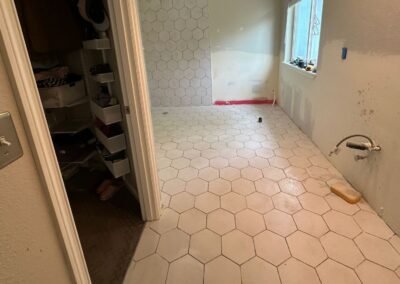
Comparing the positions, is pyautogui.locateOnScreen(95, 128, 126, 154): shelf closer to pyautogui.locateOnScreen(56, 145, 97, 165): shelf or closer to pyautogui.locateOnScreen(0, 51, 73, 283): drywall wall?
pyautogui.locateOnScreen(56, 145, 97, 165): shelf

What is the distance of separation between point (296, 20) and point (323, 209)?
110 inches

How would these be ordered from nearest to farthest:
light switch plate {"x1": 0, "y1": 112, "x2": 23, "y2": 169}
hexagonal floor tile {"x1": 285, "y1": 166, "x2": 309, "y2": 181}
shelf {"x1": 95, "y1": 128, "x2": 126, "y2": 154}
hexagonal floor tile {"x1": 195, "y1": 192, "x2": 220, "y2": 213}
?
light switch plate {"x1": 0, "y1": 112, "x2": 23, "y2": 169}
shelf {"x1": 95, "y1": 128, "x2": 126, "y2": 154}
hexagonal floor tile {"x1": 195, "y1": 192, "x2": 220, "y2": 213}
hexagonal floor tile {"x1": 285, "y1": 166, "x2": 309, "y2": 181}

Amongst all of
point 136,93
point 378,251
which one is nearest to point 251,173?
point 378,251

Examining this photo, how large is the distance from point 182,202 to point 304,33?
109 inches

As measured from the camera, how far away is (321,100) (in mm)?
2428

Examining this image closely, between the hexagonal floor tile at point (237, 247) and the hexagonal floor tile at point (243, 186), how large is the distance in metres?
0.43

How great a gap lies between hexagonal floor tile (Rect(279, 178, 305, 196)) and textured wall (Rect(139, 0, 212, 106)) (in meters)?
2.57

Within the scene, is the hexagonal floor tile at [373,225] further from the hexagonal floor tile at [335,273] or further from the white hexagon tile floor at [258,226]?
the hexagonal floor tile at [335,273]

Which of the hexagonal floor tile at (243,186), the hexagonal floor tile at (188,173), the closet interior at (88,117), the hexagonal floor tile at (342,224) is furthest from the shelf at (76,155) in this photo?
the hexagonal floor tile at (342,224)

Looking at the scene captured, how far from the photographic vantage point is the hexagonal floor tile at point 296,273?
1.23m

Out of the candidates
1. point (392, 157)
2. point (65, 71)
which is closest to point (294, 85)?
point (392, 157)

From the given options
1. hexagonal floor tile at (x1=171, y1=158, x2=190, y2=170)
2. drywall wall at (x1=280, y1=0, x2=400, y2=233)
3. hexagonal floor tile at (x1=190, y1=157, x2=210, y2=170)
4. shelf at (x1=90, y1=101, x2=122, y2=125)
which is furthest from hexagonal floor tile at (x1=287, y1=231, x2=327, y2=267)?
shelf at (x1=90, y1=101, x2=122, y2=125)

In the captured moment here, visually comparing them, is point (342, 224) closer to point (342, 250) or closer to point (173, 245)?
point (342, 250)

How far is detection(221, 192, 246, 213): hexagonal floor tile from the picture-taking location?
69.0 inches
